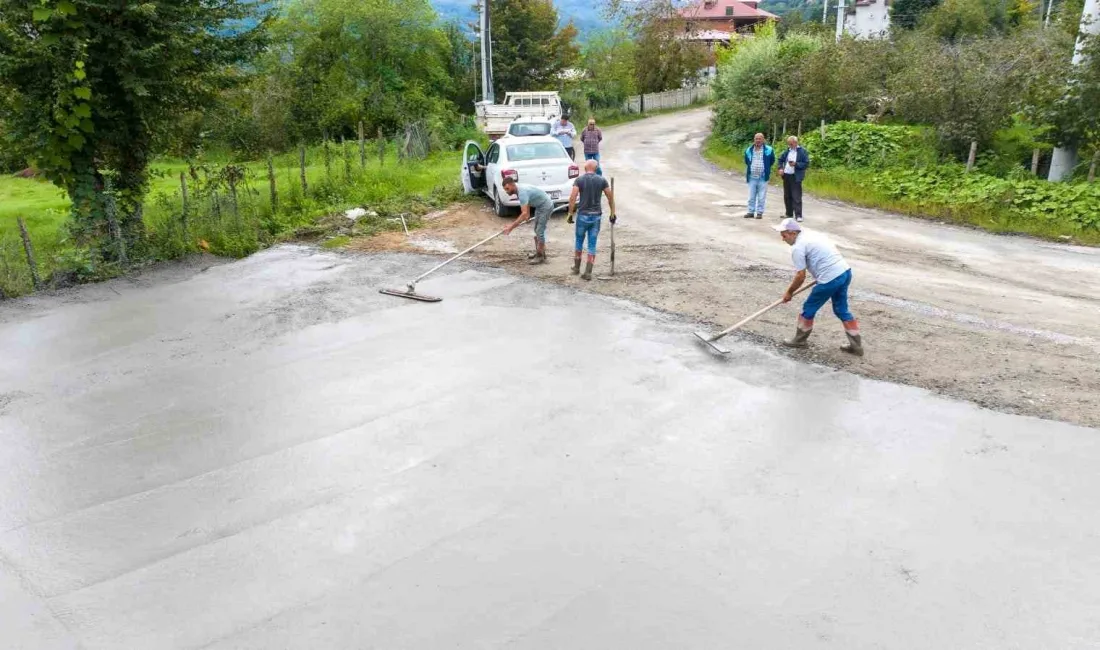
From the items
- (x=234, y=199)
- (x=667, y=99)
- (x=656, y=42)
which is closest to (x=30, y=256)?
(x=234, y=199)

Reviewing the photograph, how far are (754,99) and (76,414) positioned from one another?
894 inches

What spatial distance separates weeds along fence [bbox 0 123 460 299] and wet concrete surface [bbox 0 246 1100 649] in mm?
3077

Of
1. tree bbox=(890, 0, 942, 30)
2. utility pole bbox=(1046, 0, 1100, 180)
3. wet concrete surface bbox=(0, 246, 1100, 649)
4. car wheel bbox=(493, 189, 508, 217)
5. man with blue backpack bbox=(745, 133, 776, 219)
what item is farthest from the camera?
tree bbox=(890, 0, 942, 30)

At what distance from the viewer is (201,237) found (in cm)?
1288

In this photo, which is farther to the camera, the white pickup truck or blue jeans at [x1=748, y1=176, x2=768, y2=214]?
the white pickup truck

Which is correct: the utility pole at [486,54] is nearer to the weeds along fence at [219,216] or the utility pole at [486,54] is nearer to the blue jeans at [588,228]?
the weeds along fence at [219,216]

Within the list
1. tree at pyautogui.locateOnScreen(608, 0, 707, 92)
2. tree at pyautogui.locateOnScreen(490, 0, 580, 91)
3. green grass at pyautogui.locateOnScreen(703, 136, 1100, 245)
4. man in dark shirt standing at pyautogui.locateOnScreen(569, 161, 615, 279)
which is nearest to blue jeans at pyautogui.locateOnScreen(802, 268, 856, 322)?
man in dark shirt standing at pyautogui.locateOnScreen(569, 161, 615, 279)

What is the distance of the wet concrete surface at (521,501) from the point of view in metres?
4.08

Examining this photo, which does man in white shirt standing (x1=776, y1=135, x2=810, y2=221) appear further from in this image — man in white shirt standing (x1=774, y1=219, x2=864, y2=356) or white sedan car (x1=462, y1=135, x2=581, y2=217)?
man in white shirt standing (x1=774, y1=219, x2=864, y2=356)

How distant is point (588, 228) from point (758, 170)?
4.96m

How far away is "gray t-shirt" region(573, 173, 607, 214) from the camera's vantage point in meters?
10.3

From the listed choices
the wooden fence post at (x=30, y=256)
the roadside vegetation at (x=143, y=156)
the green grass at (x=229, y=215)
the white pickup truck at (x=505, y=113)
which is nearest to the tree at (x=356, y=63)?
the white pickup truck at (x=505, y=113)

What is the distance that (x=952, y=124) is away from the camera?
52.8 feet

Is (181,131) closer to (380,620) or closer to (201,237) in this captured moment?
(201,237)
